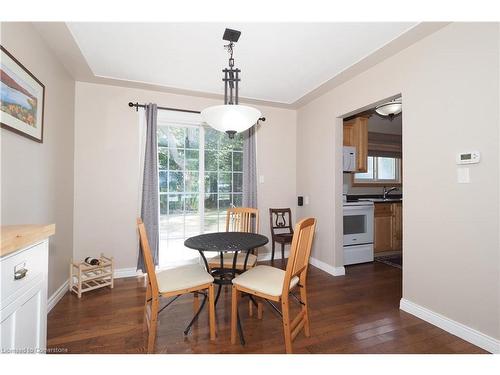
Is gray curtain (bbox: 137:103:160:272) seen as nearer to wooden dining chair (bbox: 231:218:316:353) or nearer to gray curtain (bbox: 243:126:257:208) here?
gray curtain (bbox: 243:126:257:208)

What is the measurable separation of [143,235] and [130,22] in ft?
5.67

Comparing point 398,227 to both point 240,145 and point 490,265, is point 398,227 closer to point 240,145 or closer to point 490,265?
point 490,265

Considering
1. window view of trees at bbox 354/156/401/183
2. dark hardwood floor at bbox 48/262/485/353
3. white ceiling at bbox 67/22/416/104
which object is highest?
white ceiling at bbox 67/22/416/104

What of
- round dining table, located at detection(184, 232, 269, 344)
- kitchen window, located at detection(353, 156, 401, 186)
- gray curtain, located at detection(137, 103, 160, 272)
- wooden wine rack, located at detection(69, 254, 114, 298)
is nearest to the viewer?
round dining table, located at detection(184, 232, 269, 344)

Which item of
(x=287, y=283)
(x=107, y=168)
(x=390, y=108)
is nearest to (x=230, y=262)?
(x=287, y=283)

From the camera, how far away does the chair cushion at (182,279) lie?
71.7 inches

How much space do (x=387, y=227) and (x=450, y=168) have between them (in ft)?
8.11

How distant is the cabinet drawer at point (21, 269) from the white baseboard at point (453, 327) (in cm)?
283

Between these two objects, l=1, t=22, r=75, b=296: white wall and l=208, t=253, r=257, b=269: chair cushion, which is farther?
l=208, t=253, r=257, b=269: chair cushion

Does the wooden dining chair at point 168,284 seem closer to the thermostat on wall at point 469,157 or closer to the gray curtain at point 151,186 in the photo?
the gray curtain at point 151,186

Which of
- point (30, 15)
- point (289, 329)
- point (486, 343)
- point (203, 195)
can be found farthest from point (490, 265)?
point (30, 15)

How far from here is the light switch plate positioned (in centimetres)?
184

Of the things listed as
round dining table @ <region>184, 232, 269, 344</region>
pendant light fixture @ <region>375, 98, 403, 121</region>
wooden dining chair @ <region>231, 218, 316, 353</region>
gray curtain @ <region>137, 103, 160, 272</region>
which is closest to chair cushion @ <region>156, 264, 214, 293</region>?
round dining table @ <region>184, 232, 269, 344</region>

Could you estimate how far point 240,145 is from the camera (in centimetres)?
391
